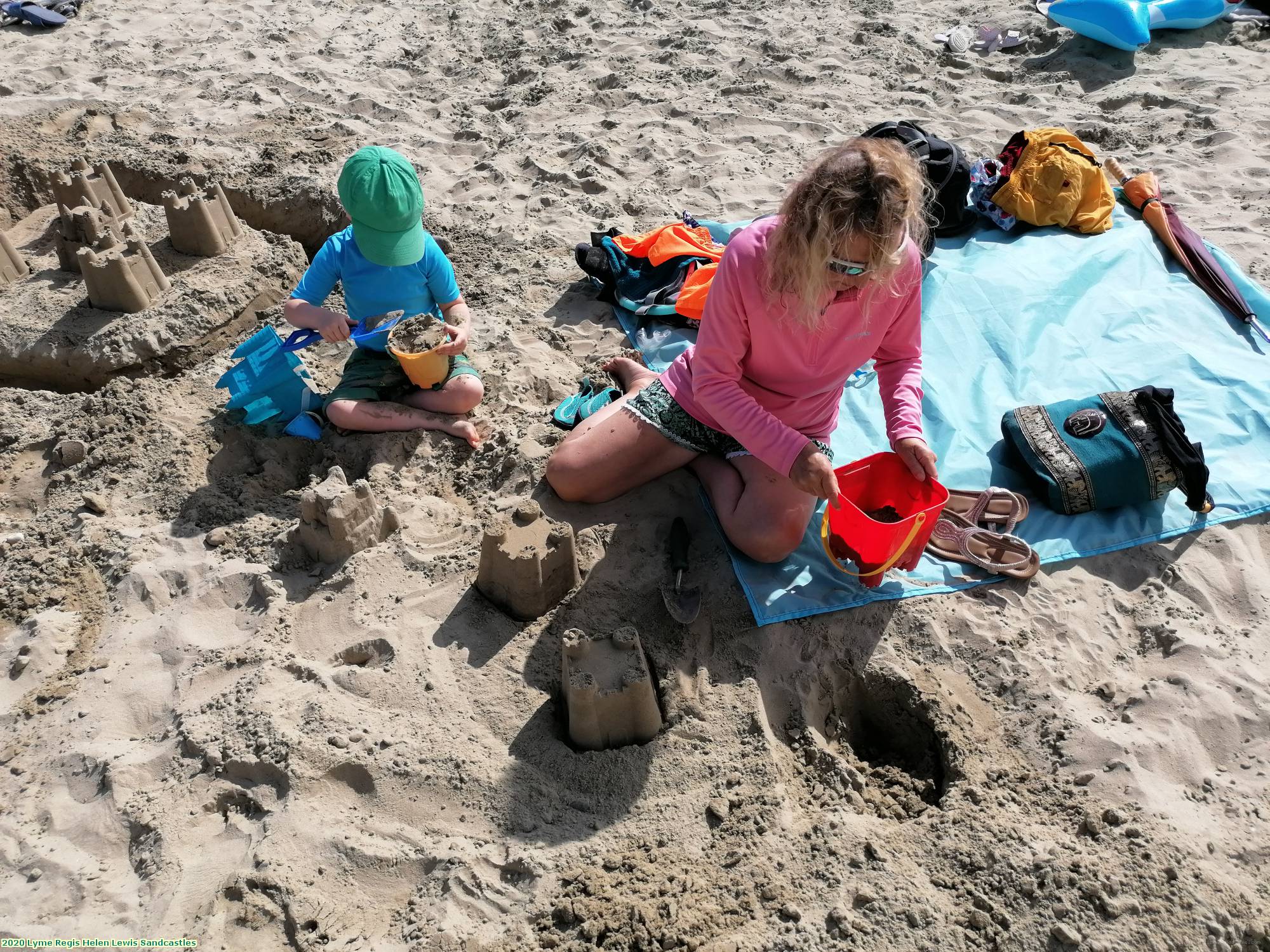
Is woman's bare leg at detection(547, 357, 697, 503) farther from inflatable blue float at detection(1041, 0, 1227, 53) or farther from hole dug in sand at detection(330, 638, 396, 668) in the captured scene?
inflatable blue float at detection(1041, 0, 1227, 53)

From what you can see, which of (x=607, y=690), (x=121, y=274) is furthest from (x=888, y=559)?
(x=121, y=274)

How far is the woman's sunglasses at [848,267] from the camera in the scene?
6.97ft

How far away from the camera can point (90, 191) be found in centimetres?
389

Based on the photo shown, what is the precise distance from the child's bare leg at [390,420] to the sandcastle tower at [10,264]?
1.71 m

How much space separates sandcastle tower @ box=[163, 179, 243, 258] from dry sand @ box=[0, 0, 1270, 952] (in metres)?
0.29

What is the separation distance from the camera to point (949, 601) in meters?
2.57

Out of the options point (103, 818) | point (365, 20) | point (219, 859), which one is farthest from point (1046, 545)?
point (365, 20)

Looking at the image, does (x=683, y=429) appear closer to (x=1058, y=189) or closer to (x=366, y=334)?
(x=366, y=334)

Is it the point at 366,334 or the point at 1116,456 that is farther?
the point at 366,334

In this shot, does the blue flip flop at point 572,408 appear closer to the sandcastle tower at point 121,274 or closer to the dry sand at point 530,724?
the dry sand at point 530,724

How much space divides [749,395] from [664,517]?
49 cm

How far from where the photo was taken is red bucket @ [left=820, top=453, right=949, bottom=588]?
7.74 ft

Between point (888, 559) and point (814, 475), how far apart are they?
13.1 inches

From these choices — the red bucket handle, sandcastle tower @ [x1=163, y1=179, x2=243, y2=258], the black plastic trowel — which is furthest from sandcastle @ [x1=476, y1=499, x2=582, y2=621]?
sandcastle tower @ [x1=163, y1=179, x2=243, y2=258]
